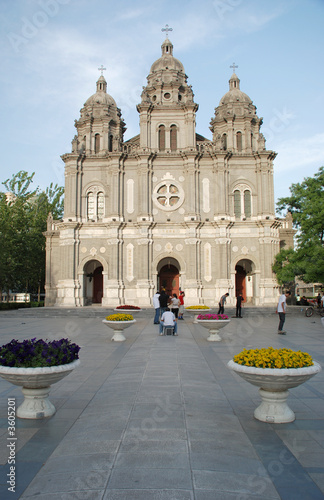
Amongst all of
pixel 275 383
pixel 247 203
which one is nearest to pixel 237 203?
pixel 247 203

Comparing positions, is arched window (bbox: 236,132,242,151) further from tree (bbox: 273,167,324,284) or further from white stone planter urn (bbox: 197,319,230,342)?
white stone planter urn (bbox: 197,319,230,342)

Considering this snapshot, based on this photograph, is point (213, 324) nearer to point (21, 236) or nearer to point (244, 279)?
point (244, 279)

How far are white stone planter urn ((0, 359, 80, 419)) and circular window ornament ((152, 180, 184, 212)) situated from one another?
32287mm

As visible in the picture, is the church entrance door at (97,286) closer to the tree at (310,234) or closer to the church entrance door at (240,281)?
the church entrance door at (240,281)

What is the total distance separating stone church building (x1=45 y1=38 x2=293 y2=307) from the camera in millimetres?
37344

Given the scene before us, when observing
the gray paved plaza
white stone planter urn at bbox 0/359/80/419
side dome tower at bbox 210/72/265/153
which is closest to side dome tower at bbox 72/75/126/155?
side dome tower at bbox 210/72/265/153

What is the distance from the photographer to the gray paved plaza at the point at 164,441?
14.1 feet

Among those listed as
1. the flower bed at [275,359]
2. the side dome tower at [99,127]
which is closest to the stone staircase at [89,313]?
the side dome tower at [99,127]

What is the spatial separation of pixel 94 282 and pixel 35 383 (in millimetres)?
34372

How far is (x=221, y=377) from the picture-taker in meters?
9.48

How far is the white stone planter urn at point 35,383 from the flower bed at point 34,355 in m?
0.14

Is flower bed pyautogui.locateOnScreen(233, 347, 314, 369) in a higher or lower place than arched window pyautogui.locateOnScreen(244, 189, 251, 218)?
lower

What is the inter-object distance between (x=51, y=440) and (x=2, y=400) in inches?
100

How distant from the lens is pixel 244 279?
4000 centimetres
